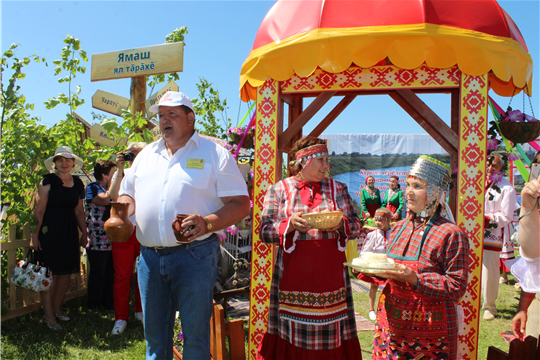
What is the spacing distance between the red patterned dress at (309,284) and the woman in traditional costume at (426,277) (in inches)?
17.1

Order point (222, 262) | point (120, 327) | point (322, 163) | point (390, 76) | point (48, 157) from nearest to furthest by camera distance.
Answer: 1. point (322, 163)
2. point (390, 76)
3. point (120, 327)
4. point (48, 157)
5. point (222, 262)

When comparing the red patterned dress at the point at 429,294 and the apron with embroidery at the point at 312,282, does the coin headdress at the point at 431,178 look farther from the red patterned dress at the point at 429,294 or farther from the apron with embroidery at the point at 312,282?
the apron with embroidery at the point at 312,282

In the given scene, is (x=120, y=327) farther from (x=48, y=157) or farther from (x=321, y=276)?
(x=321, y=276)

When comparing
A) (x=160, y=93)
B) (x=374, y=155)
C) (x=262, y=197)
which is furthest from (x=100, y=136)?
(x=374, y=155)

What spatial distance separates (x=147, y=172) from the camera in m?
2.63

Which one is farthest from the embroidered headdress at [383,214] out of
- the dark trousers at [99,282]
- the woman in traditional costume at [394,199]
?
the dark trousers at [99,282]

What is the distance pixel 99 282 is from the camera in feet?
16.4

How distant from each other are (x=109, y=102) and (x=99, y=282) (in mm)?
2591

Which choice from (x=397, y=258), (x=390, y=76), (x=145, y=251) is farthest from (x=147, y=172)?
(x=390, y=76)

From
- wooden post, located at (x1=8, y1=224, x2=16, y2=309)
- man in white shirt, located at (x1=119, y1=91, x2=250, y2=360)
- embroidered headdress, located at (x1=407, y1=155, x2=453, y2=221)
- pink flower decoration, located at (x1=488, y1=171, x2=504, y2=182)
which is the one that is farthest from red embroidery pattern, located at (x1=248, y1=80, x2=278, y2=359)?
wooden post, located at (x1=8, y1=224, x2=16, y2=309)

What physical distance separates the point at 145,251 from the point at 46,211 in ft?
8.02

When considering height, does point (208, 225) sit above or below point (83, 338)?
above

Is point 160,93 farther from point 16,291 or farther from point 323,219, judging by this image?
point 323,219

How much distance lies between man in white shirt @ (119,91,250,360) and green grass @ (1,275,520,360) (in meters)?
1.51
